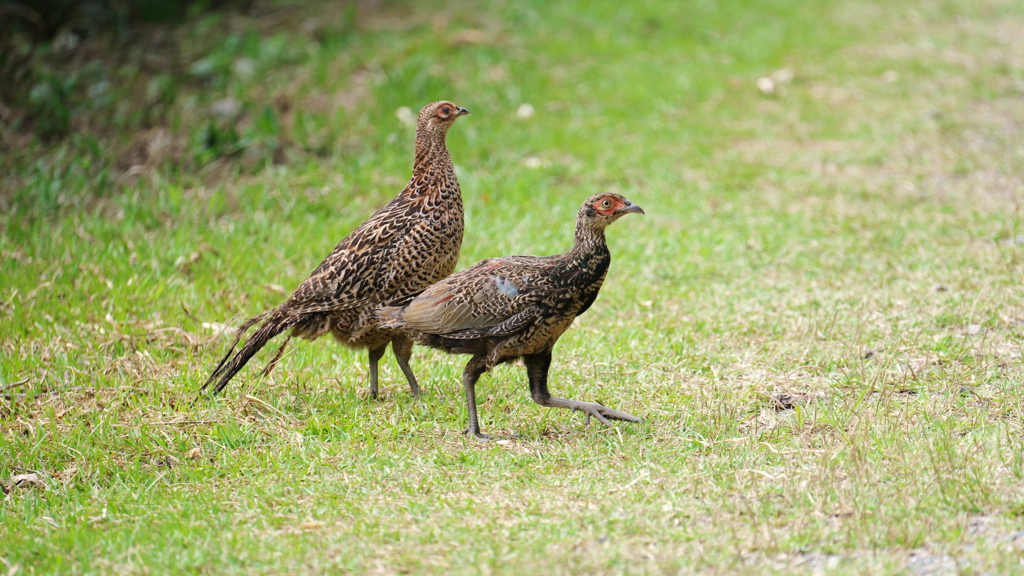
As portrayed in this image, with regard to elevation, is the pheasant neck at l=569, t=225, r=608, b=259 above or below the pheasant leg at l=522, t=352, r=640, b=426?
above

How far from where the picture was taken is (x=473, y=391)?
4.91 meters

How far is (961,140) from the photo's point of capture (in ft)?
32.7

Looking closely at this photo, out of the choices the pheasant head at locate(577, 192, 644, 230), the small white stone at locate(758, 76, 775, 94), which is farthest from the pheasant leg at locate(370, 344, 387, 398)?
the small white stone at locate(758, 76, 775, 94)

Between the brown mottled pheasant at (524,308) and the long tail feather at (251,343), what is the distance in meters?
0.76

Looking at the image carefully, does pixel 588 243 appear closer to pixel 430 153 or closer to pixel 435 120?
pixel 430 153

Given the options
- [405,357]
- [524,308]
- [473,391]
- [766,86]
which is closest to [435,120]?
[405,357]

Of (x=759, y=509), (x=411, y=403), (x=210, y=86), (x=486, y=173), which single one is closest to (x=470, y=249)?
(x=486, y=173)

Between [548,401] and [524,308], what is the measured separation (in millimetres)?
479

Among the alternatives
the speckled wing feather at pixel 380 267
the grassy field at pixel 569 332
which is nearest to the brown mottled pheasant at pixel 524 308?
the grassy field at pixel 569 332

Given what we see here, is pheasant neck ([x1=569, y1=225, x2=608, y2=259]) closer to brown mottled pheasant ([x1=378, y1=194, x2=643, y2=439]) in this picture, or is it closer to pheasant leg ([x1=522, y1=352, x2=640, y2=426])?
brown mottled pheasant ([x1=378, y1=194, x2=643, y2=439])

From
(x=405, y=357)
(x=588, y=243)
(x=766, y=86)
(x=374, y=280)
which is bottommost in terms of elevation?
(x=405, y=357)

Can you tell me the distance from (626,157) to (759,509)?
6.24m

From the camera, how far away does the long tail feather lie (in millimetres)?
5273

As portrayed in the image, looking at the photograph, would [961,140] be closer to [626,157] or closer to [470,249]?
[626,157]
